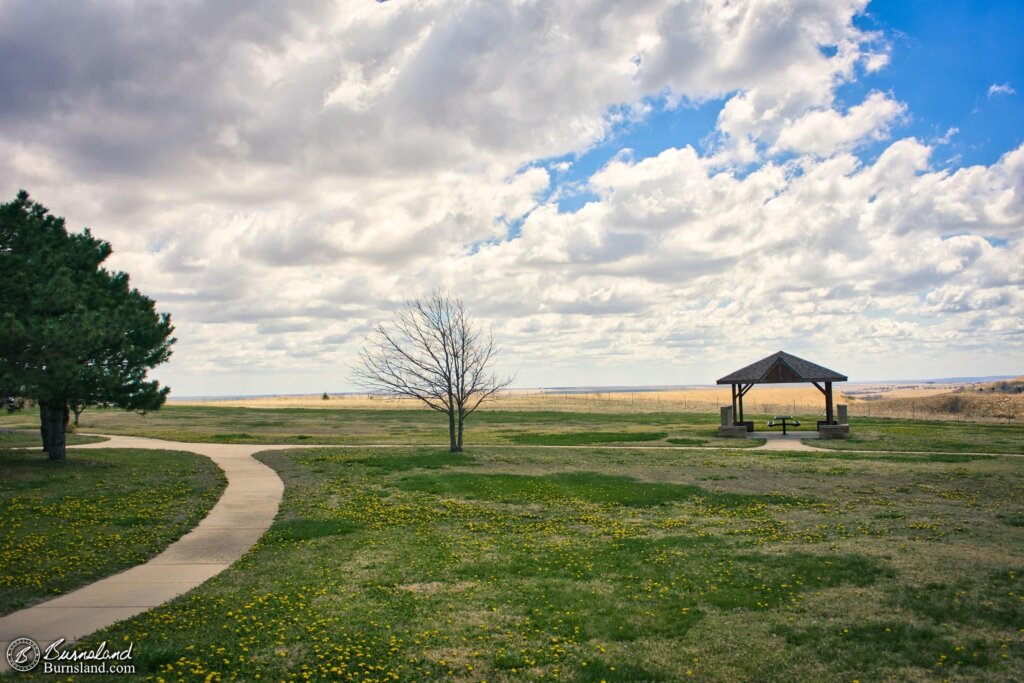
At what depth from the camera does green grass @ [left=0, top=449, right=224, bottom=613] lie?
10.8 meters

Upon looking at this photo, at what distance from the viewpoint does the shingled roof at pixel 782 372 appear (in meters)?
38.8

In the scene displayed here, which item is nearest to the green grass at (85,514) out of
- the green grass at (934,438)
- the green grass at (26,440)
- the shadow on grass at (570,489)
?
the green grass at (26,440)

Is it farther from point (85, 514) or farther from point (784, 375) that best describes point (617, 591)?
point (784, 375)

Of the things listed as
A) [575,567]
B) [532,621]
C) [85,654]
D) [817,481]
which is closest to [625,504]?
[575,567]

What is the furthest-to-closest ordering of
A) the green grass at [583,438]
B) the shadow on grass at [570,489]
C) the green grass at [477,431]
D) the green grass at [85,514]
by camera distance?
the green grass at [477,431]
the green grass at [583,438]
the shadow on grass at [570,489]
the green grass at [85,514]

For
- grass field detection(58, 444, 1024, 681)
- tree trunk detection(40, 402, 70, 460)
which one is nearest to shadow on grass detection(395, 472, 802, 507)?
grass field detection(58, 444, 1024, 681)

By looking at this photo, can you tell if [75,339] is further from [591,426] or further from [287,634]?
[591,426]

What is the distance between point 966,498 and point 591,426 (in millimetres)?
35157

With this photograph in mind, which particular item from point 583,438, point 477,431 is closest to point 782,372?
point 583,438

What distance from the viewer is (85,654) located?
294 inches

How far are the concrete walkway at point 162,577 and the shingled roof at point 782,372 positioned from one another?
29155mm

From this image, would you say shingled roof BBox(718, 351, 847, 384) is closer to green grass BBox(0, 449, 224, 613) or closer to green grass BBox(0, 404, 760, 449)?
green grass BBox(0, 404, 760, 449)

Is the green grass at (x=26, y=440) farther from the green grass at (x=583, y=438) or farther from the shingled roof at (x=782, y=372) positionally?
the shingled roof at (x=782, y=372)

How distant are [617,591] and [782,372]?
3310 centimetres
